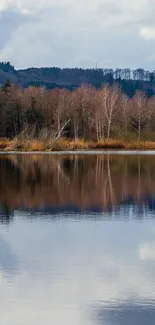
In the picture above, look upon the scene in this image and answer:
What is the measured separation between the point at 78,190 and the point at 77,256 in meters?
12.0

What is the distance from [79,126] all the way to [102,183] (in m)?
52.6

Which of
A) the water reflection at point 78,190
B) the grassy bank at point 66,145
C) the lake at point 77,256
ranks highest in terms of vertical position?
the lake at point 77,256

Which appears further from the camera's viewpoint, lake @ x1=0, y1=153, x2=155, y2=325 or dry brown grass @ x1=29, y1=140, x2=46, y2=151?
dry brown grass @ x1=29, y1=140, x2=46, y2=151

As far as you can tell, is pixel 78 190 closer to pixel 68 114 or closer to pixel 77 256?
pixel 77 256

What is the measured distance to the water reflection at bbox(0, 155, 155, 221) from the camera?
66.2 feet

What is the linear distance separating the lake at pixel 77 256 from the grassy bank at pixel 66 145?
1454 inches

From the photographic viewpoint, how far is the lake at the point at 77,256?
9.77 m

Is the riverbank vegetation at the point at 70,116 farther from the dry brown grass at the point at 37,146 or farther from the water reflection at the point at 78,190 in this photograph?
the water reflection at the point at 78,190

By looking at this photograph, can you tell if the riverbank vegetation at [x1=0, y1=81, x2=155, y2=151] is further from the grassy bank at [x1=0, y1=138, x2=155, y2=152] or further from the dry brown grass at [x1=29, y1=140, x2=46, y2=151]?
the dry brown grass at [x1=29, y1=140, x2=46, y2=151]

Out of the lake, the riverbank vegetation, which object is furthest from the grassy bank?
the lake

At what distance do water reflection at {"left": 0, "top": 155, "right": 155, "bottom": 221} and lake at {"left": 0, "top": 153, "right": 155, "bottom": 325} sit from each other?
→ 4cm

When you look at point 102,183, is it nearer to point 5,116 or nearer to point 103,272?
point 103,272

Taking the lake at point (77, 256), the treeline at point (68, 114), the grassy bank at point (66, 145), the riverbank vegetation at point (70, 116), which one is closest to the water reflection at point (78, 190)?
the lake at point (77, 256)

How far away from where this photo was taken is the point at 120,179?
30250 mm
